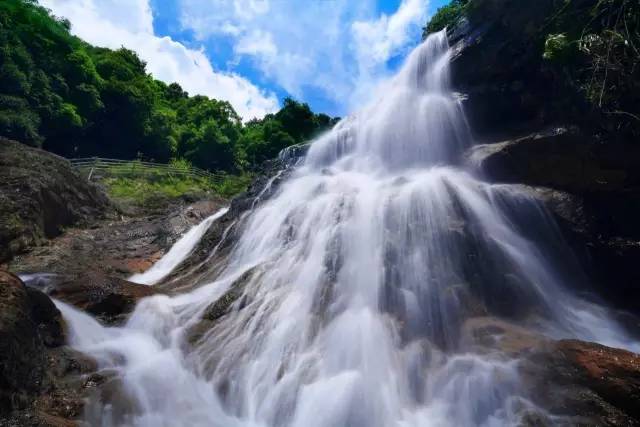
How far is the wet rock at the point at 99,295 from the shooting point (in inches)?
313

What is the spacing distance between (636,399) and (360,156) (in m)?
13.6

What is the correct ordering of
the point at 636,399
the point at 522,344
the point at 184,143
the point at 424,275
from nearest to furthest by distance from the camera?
1. the point at 636,399
2. the point at 522,344
3. the point at 424,275
4. the point at 184,143

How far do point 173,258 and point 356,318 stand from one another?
794 centimetres

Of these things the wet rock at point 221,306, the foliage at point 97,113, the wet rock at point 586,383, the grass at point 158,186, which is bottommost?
the wet rock at point 586,383

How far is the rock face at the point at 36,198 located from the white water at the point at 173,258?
3.04 meters

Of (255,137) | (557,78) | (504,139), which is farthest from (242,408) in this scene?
(255,137)

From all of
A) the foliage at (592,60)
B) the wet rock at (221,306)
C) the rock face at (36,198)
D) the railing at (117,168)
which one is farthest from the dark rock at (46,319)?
the railing at (117,168)

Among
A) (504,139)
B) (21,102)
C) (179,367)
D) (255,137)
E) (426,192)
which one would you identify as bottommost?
(179,367)

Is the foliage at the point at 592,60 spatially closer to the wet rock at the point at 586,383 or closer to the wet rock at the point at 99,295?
the wet rock at the point at 586,383

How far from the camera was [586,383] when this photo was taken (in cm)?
581

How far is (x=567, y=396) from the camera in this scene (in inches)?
226

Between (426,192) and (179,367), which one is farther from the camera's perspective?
(426,192)

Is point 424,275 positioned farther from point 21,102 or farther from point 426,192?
point 21,102

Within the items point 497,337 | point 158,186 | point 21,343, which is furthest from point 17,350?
point 158,186
